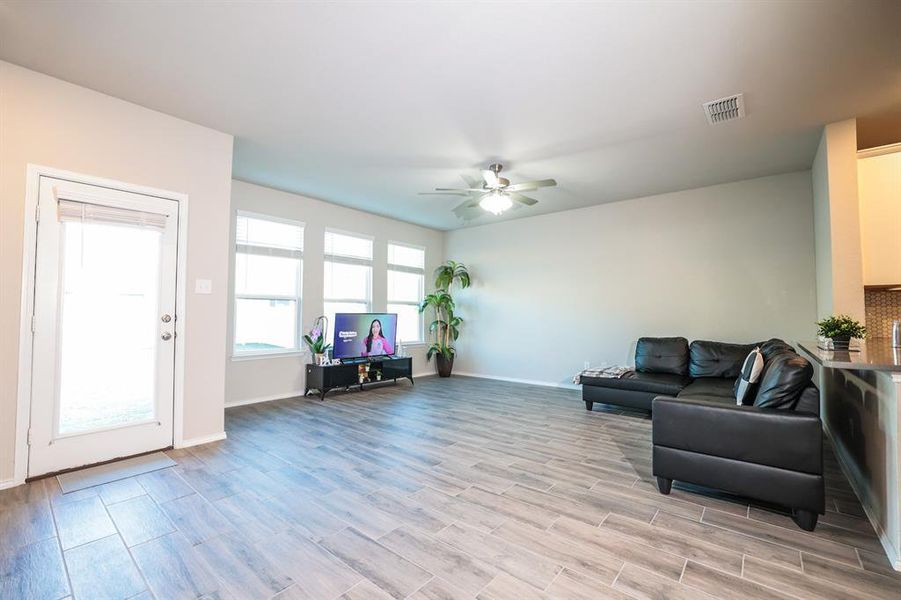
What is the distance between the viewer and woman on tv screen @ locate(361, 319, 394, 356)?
6.06 m

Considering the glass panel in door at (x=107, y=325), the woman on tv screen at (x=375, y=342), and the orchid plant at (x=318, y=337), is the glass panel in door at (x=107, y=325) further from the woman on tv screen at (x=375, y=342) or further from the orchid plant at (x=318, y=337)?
the woman on tv screen at (x=375, y=342)

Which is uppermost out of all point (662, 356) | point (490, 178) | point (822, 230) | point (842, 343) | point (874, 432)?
point (490, 178)

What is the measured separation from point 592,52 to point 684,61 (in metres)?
0.66

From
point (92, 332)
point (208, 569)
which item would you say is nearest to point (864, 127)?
point (208, 569)

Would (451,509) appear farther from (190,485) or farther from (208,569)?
(190,485)

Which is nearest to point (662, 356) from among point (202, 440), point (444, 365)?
point (444, 365)

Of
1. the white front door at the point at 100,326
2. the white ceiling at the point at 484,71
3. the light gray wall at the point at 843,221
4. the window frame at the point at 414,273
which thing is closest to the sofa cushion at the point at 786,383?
the light gray wall at the point at 843,221

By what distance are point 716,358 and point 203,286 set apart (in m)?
5.72

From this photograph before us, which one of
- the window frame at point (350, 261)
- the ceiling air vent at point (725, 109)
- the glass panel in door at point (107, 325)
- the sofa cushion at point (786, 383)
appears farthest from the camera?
the window frame at point (350, 261)

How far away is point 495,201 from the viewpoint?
4.42 m

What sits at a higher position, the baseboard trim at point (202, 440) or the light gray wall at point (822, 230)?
the light gray wall at point (822, 230)

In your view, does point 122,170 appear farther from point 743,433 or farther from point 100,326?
point 743,433

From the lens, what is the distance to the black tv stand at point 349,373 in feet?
17.8

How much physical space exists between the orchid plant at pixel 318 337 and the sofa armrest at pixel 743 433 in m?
4.53
